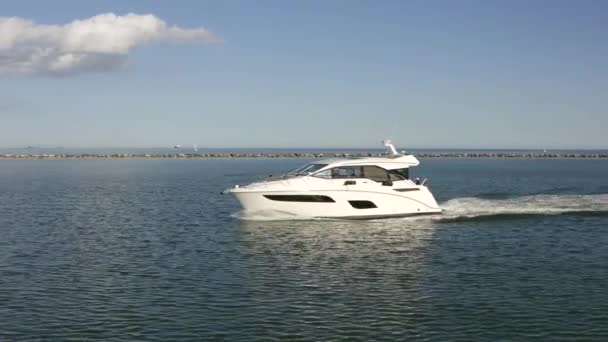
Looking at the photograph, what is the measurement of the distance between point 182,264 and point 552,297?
1358 centimetres

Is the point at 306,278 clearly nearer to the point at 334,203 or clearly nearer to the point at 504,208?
the point at 334,203

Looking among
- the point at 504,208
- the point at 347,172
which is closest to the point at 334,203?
the point at 347,172

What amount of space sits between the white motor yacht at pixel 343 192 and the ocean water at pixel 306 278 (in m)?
1.03

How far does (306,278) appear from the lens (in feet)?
75.0

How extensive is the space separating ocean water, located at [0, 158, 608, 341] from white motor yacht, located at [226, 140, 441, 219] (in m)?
1.03

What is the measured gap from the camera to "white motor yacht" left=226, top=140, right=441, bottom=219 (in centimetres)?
3672

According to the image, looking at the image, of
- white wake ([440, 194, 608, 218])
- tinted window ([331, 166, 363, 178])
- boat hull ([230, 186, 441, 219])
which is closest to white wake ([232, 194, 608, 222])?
white wake ([440, 194, 608, 218])

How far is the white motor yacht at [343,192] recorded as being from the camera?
3672 centimetres

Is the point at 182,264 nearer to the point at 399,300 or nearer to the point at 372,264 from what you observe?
the point at 372,264

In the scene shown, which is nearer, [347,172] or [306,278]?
[306,278]

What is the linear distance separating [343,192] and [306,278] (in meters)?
14.9

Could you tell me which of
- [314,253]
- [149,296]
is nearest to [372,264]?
[314,253]

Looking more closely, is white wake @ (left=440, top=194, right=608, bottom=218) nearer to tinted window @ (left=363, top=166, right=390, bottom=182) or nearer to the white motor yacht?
the white motor yacht

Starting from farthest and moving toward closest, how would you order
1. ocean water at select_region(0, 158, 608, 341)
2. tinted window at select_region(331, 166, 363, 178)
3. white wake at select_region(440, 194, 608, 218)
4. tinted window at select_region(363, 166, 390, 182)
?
1. white wake at select_region(440, 194, 608, 218)
2. tinted window at select_region(363, 166, 390, 182)
3. tinted window at select_region(331, 166, 363, 178)
4. ocean water at select_region(0, 158, 608, 341)
